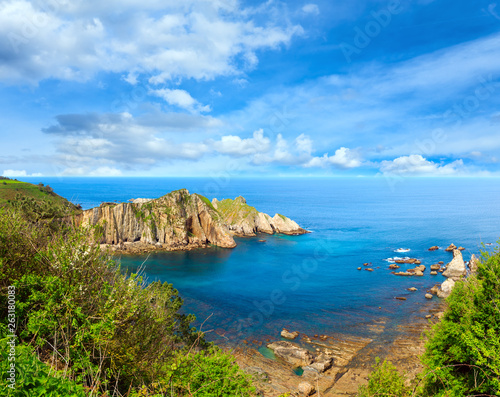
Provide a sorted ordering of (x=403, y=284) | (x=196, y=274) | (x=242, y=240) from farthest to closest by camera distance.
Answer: (x=242, y=240) → (x=196, y=274) → (x=403, y=284)

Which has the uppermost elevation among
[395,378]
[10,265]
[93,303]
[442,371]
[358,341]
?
[10,265]

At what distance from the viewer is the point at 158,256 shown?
8788 cm

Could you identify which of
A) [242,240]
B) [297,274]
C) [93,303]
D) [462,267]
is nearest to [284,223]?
[242,240]

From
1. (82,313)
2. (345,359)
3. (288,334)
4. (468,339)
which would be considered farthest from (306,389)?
(82,313)

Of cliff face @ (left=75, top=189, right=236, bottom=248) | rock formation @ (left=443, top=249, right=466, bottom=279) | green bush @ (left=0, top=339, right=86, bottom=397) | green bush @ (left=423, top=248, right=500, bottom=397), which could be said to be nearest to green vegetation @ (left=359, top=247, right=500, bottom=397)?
green bush @ (left=423, top=248, right=500, bottom=397)

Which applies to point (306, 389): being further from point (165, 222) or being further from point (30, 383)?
point (165, 222)

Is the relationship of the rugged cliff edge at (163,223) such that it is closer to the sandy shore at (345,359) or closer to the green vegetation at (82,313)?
the sandy shore at (345,359)

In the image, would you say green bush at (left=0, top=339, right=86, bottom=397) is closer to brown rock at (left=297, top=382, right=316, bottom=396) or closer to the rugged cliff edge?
brown rock at (left=297, top=382, right=316, bottom=396)

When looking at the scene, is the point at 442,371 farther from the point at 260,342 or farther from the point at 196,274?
the point at 196,274

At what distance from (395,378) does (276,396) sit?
12.4 m

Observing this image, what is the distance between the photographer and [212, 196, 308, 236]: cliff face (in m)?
122

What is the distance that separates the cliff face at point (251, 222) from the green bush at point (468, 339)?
98.5 metres

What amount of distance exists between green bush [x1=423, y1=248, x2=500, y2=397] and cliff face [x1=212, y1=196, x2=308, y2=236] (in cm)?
9847

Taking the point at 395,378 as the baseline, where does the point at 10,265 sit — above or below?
above
